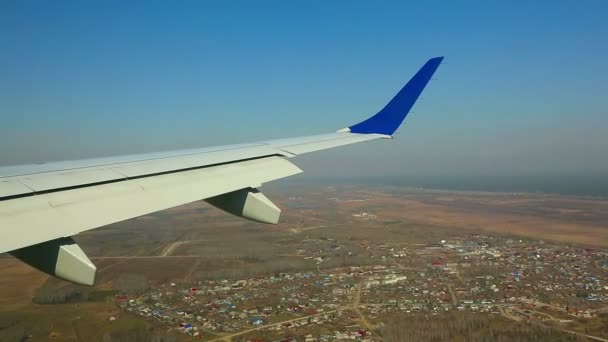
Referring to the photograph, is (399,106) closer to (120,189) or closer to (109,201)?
(120,189)

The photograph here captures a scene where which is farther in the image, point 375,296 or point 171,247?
point 171,247

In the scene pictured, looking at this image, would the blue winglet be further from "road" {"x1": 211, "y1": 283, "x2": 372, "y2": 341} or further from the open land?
"road" {"x1": 211, "y1": 283, "x2": 372, "y2": 341}

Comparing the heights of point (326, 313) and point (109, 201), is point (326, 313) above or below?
below

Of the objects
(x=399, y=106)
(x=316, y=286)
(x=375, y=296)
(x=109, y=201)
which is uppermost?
(x=399, y=106)

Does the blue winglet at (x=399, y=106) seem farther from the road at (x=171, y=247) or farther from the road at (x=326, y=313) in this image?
the road at (x=171, y=247)

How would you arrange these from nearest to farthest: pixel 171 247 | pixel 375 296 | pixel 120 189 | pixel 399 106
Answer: pixel 120 189
pixel 399 106
pixel 375 296
pixel 171 247

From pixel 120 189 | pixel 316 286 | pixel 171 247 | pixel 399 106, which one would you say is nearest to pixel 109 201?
pixel 120 189

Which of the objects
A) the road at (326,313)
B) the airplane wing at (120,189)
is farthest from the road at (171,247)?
the airplane wing at (120,189)

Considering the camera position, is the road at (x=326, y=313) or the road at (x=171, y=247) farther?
the road at (x=171, y=247)
